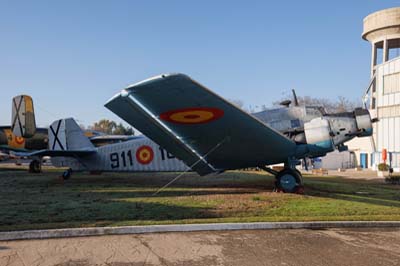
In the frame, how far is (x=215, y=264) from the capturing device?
4648mm

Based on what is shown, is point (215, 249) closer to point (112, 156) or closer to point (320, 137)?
point (320, 137)

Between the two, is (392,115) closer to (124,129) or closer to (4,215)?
(4,215)

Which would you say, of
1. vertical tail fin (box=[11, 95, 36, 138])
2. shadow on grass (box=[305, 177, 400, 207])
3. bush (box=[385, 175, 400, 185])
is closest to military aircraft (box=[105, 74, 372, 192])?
shadow on grass (box=[305, 177, 400, 207])

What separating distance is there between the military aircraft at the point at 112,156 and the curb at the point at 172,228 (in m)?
6.01

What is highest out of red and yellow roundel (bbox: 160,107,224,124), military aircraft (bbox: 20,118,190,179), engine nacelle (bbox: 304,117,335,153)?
red and yellow roundel (bbox: 160,107,224,124)

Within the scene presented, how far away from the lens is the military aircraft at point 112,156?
13164mm

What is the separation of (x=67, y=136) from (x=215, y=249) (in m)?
14.0

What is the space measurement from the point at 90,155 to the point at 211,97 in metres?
9.37

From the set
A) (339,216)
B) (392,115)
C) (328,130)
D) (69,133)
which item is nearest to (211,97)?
(339,216)

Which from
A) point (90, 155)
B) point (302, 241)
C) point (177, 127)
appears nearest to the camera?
point (302, 241)

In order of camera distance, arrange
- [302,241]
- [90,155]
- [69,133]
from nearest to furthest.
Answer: [302,241]
[90,155]
[69,133]

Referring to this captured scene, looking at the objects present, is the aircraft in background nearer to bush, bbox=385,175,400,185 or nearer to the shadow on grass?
the shadow on grass

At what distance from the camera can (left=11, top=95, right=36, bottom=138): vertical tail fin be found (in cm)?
1410

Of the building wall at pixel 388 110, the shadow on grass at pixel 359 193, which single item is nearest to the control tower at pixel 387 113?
the building wall at pixel 388 110
